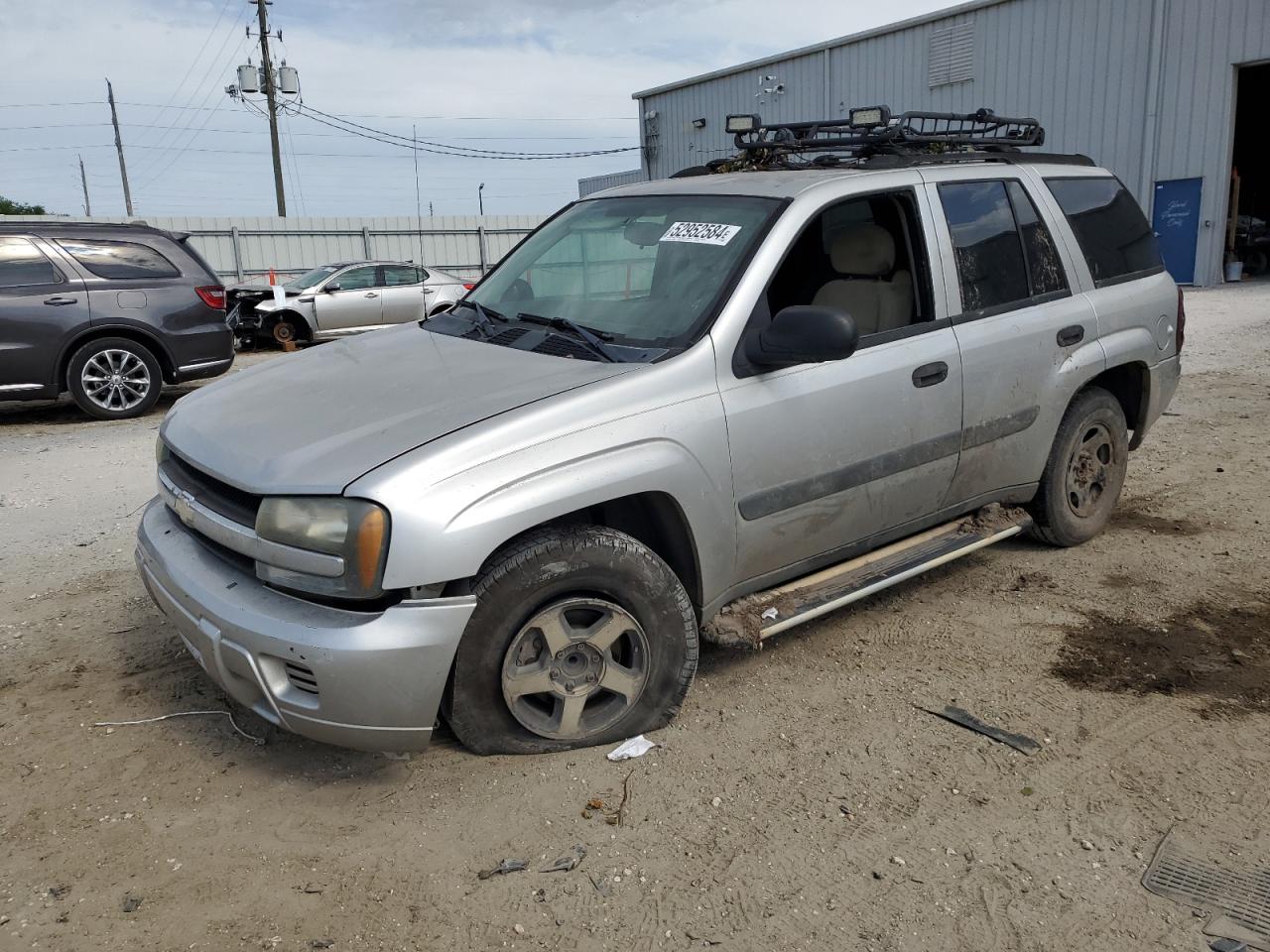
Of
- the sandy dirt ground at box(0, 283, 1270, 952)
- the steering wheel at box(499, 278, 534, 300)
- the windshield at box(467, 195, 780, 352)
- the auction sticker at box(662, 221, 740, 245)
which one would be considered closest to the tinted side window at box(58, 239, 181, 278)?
the sandy dirt ground at box(0, 283, 1270, 952)

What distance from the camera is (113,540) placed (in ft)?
17.6

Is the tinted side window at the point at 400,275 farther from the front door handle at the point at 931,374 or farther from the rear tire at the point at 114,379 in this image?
the front door handle at the point at 931,374

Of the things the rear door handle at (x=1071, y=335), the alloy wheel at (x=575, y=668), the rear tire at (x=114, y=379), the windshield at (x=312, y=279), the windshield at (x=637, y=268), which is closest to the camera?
the alloy wheel at (x=575, y=668)

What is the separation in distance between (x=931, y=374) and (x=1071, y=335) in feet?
3.41

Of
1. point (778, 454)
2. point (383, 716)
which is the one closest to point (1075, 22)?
point (778, 454)

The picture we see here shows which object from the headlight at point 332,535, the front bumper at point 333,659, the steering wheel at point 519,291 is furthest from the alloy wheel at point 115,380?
the headlight at point 332,535

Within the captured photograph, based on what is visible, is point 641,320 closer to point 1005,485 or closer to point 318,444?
point 318,444

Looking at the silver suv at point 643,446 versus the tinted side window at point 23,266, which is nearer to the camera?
the silver suv at point 643,446

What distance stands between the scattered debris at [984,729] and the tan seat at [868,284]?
56.5 inches

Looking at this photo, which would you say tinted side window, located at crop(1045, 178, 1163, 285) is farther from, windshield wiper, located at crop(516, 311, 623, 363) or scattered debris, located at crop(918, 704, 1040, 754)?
windshield wiper, located at crop(516, 311, 623, 363)

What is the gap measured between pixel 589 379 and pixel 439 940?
1610mm

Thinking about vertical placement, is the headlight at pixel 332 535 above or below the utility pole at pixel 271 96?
below

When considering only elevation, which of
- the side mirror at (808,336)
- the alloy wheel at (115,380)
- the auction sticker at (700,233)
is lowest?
the alloy wheel at (115,380)

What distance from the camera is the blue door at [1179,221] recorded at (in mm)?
18797
